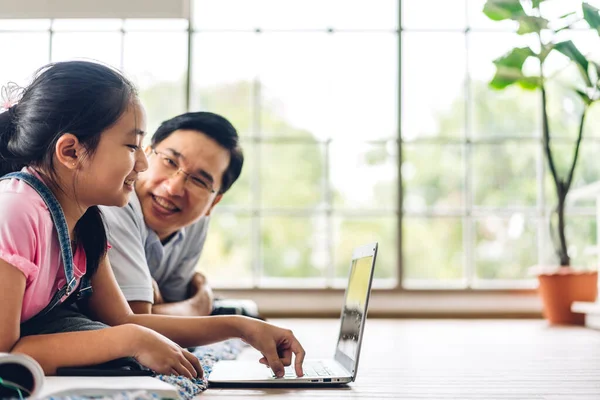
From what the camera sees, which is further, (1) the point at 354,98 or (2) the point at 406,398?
(1) the point at 354,98

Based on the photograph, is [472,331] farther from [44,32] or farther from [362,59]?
[44,32]

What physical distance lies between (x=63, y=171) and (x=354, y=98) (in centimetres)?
393

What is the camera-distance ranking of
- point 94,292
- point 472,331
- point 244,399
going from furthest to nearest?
point 472,331 < point 94,292 < point 244,399

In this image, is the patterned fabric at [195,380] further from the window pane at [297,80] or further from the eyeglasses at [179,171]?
the window pane at [297,80]

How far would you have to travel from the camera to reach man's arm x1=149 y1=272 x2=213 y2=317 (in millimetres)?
2148

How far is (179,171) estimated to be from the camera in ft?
6.63

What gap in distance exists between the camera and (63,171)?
136 centimetres

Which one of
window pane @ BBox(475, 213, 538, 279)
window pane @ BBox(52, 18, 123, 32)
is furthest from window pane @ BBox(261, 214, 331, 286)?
window pane @ BBox(52, 18, 123, 32)

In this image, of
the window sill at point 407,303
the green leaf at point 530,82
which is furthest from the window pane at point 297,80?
the green leaf at point 530,82

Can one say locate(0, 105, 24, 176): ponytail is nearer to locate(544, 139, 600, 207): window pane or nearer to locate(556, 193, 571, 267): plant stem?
locate(556, 193, 571, 267): plant stem

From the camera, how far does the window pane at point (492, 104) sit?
4980mm

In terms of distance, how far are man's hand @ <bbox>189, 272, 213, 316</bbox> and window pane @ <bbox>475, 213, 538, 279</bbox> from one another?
274 centimetres

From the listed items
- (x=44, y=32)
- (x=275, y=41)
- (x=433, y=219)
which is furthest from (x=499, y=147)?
(x=44, y=32)

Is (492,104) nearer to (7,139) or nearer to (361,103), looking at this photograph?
(361,103)
